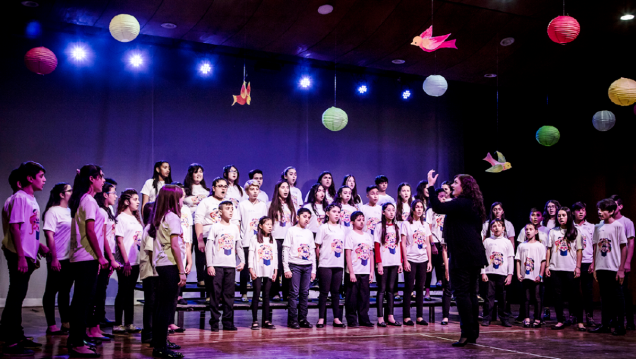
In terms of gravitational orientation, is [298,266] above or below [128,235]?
below

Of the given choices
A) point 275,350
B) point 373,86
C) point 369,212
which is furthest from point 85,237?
point 373,86

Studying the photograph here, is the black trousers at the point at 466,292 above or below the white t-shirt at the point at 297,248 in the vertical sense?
below

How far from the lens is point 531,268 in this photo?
6988 millimetres

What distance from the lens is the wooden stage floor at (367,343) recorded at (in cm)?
439

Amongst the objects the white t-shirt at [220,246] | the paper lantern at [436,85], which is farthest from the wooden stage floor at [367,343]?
the paper lantern at [436,85]

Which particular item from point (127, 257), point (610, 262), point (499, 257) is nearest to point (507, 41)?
point (499, 257)

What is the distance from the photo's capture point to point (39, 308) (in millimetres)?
7559

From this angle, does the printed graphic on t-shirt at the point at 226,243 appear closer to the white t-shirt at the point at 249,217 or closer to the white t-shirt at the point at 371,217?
the white t-shirt at the point at 249,217

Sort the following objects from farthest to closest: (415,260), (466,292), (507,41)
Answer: (507,41)
(415,260)
(466,292)

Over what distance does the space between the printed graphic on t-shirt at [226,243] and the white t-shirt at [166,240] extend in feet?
5.76

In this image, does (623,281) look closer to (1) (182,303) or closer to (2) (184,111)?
(1) (182,303)

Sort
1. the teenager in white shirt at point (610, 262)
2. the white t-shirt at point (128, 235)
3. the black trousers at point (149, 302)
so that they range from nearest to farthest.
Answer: the black trousers at point (149, 302) < the white t-shirt at point (128, 235) < the teenager in white shirt at point (610, 262)

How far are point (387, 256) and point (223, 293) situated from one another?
1.99 m

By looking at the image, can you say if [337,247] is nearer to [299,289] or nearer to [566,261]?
[299,289]
